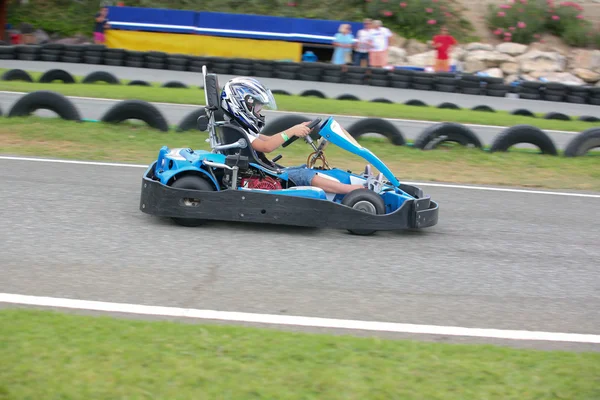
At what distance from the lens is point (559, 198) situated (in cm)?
818

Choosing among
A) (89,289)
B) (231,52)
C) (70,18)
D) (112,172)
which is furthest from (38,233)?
(70,18)

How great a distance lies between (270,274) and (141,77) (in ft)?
41.2

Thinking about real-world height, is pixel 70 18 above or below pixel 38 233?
above

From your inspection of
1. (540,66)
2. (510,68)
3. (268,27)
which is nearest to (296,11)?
(268,27)

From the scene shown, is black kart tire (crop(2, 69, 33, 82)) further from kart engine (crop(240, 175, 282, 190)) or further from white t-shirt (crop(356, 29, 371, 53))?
kart engine (crop(240, 175, 282, 190))

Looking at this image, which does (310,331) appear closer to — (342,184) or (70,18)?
(342,184)

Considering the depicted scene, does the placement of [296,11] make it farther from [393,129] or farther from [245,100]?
[245,100]

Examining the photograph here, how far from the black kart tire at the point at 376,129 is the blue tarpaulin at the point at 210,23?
11.0 m

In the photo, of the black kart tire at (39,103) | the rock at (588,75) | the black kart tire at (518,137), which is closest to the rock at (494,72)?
the rock at (588,75)

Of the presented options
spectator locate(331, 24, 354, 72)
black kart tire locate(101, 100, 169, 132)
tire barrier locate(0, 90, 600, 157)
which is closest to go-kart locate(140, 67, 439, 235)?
tire barrier locate(0, 90, 600, 157)

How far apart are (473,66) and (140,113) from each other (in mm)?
13031

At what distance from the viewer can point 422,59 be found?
68.4 ft

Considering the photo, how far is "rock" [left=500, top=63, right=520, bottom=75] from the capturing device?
2086 cm

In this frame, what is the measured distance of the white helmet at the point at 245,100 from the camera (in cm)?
620
